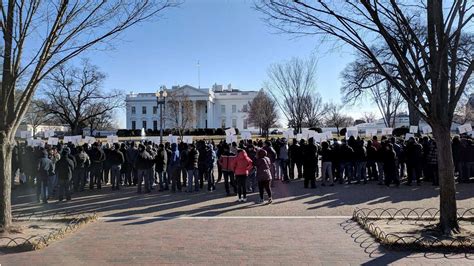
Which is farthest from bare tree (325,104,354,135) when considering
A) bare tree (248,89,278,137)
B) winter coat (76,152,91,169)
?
winter coat (76,152,91,169)

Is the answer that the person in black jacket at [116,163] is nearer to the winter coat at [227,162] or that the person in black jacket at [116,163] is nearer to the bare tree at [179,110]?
the winter coat at [227,162]

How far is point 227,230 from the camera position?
862 centimetres

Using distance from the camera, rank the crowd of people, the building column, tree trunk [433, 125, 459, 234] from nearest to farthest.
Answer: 1. tree trunk [433, 125, 459, 234]
2. the crowd of people
3. the building column

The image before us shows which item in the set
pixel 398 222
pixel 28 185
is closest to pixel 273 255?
pixel 398 222

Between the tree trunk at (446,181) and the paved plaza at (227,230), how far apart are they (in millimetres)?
1135

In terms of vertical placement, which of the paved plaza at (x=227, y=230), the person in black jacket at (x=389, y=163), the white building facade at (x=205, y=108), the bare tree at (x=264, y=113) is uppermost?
the white building facade at (x=205, y=108)

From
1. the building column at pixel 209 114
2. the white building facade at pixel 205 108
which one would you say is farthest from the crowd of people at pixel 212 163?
the building column at pixel 209 114

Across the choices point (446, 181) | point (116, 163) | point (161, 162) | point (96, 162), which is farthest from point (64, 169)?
point (446, 181)

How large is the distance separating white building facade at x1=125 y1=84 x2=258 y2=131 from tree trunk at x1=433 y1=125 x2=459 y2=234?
290 feet

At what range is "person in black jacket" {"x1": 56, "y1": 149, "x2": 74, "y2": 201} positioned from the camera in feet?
42.3

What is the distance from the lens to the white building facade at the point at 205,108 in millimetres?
100506

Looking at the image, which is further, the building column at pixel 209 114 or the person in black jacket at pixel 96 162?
the building column at pixel 209 114

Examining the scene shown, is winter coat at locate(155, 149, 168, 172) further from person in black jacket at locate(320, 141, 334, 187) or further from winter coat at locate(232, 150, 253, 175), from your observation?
person in black jacket at locate(320, 141, 334, 187)

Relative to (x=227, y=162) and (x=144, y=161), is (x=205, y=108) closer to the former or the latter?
(x=144, y=161)
